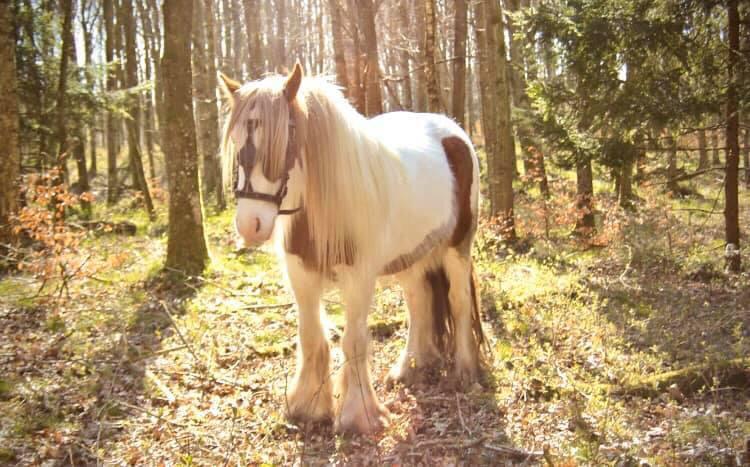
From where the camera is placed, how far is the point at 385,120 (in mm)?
5055

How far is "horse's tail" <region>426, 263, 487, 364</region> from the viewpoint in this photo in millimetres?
5172

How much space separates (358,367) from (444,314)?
1400 mm

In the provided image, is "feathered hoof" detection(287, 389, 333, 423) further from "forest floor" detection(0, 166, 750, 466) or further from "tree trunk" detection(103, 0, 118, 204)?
"tree trunk" detection(103, 0, 118, 204)

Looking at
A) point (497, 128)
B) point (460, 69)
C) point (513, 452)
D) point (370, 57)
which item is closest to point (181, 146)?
point (370, 57)

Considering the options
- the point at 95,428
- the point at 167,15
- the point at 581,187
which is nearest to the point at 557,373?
the point at 95,428

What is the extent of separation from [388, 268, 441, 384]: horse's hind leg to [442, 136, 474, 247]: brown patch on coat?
0.47m

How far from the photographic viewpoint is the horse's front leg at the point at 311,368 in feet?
13.3

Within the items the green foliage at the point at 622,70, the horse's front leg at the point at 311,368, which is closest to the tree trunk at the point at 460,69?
the green foliage at the point at 622,70

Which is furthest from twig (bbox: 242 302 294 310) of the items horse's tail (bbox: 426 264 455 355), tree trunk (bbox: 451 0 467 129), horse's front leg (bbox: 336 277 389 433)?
tree trunk (bbox: 451 0 467 129)

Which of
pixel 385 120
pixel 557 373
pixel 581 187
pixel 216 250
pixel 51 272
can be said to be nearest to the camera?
pixel 557 373

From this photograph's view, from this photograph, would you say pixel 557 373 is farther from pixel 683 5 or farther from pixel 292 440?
pixel 683 5

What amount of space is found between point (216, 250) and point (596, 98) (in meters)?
6.26

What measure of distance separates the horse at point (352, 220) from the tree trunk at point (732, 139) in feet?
A: 12.2

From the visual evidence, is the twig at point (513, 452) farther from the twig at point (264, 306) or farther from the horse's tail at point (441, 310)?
the twig at point (264, 306)
